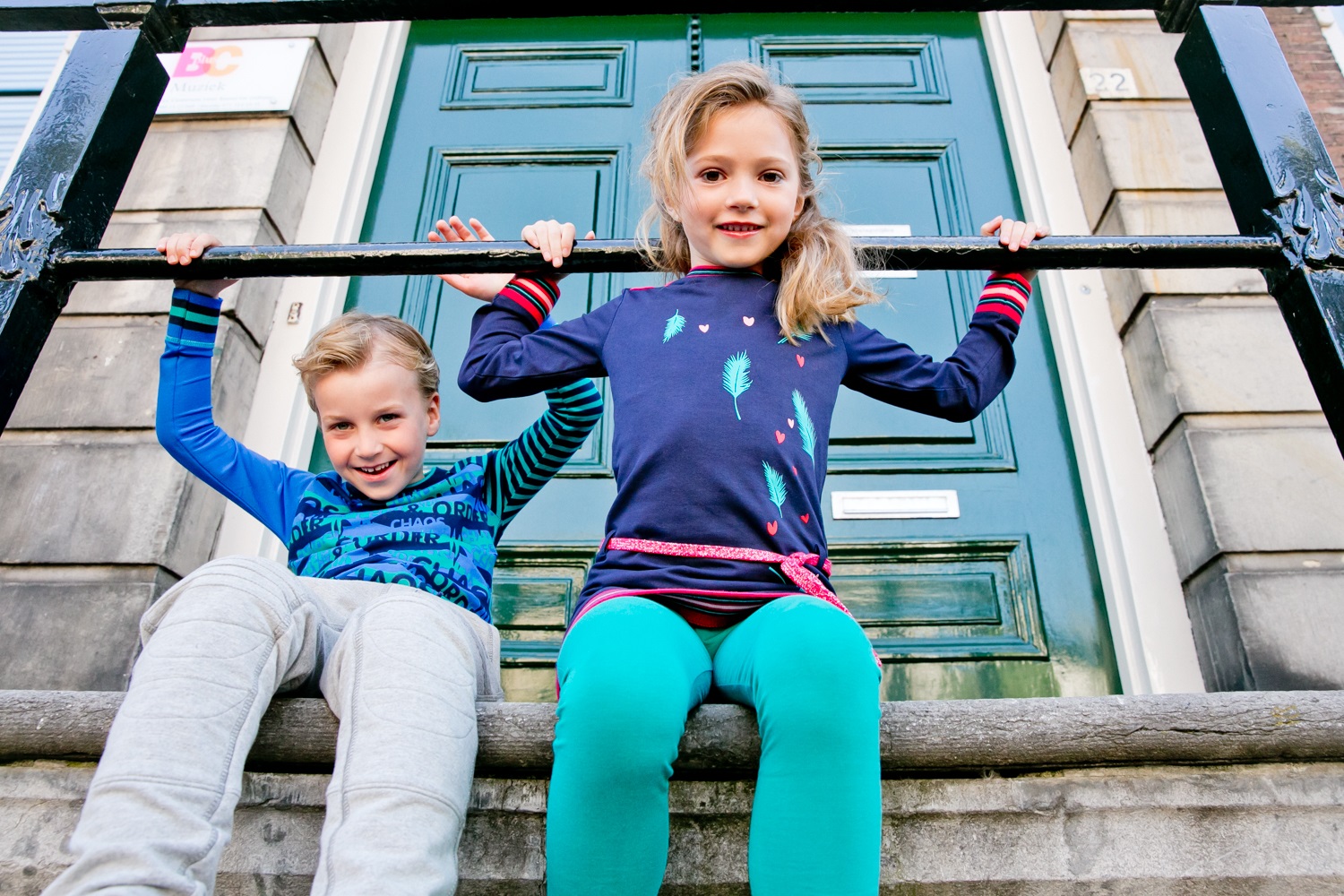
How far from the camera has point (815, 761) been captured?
99 cm

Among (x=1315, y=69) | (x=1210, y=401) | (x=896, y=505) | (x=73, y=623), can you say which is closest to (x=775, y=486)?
(x=896, y=505)

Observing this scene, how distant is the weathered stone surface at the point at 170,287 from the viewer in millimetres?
2551

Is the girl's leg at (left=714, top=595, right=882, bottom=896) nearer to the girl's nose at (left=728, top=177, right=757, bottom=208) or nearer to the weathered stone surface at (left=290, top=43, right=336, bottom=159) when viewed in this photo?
the girl's nose at (left=728, top=177, right=757, bottom=208)

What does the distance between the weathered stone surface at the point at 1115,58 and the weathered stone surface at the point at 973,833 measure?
7.89ft

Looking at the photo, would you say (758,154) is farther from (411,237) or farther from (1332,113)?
(1332,113)

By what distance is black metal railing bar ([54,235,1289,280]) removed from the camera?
4.18 feet

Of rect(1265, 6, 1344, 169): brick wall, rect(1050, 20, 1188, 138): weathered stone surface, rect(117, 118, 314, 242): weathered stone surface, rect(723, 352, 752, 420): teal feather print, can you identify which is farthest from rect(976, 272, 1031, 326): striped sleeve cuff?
rect(1265, 6, 1344, 169): brick wall

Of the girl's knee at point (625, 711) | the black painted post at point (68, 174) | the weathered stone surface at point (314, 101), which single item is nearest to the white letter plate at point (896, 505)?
the girl's knee at point (625, 711)

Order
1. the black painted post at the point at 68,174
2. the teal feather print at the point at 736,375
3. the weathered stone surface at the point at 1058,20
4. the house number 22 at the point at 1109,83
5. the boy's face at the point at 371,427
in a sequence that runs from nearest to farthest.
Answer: the black painted post at the point at 68,174, the teal feather print at the point at 736,375, the boy's face at the point at 371,427, the house number 22 at the point at 1109,83, the weathered stone surface at the point at 1058,20

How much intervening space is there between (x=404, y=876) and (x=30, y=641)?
1.73 m

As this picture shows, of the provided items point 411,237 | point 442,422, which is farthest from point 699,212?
point 411,237

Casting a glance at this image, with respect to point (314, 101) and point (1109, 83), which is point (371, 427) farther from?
point (1109, 83)

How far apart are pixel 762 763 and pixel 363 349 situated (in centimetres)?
106

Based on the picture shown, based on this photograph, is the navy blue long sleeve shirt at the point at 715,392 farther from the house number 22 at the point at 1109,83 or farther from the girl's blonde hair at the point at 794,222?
the house number 22 at the point at 1109,83
